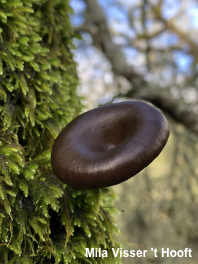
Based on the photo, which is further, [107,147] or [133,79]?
[133,79]

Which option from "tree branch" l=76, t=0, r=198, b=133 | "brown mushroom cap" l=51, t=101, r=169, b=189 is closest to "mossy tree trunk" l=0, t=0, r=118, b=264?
"brown mushroom cap" l=51, t=101, r=169, b=189

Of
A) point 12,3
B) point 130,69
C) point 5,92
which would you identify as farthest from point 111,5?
point 5,92

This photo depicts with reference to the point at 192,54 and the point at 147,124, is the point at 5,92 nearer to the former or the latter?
the point at 147,124

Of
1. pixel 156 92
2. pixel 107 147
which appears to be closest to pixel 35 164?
pixel 107 147

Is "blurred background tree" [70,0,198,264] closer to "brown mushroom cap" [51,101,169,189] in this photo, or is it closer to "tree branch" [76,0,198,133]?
"tree branch" [76,0,198,133]

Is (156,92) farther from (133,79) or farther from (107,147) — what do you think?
(107,147)

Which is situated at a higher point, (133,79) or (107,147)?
(133,79)

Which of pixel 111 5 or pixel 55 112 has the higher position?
pixel 111 5
